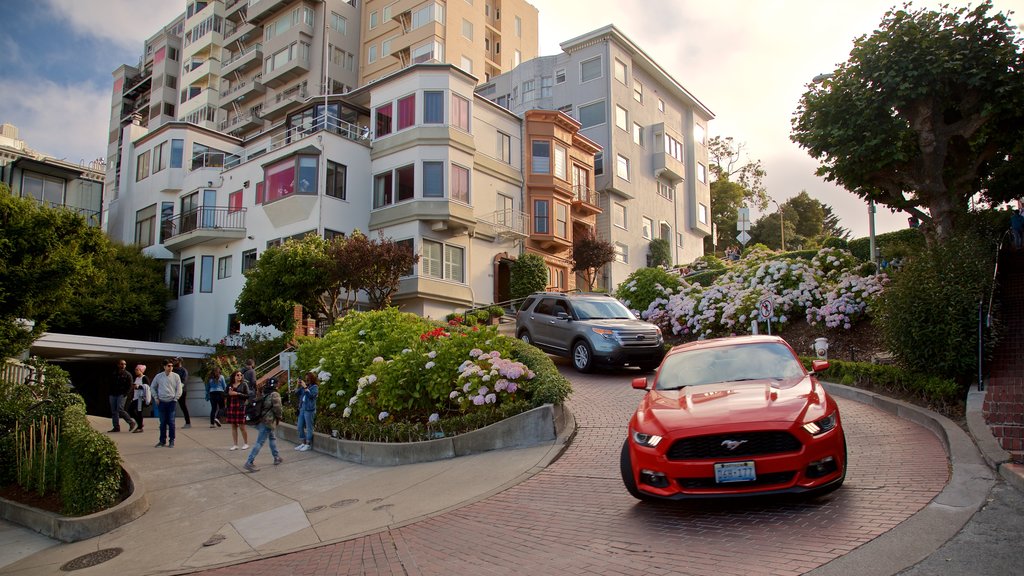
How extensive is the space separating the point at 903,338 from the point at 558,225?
2609 cm

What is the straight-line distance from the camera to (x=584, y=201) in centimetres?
3888

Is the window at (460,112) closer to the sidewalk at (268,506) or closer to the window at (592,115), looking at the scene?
the window at (592,115)

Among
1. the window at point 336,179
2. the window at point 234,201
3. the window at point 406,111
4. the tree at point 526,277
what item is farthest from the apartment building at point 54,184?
the tree at point 526,277

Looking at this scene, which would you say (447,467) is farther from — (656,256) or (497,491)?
(656,256)

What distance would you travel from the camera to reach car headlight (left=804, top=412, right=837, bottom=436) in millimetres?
5922

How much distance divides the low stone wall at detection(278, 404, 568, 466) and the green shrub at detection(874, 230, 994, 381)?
18.4 feet

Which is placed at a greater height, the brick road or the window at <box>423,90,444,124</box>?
the window at <box>423,90,444,124</box>

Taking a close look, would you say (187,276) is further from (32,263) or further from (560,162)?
(32,263)

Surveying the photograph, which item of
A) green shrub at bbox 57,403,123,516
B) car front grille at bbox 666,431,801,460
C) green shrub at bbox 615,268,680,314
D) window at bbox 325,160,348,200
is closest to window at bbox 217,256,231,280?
window at bbox 325,160,348,200

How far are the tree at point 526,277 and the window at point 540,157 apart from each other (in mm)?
5244

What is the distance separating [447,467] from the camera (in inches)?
411

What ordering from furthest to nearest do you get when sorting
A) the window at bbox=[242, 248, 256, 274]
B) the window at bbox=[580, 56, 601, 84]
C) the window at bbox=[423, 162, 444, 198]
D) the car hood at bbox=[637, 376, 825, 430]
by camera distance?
the window at bbox=[580, 56, 601, 84], the window at bbox=[242, 248, 256, 274], the window at bbox=[423, 162, 444, 198], the car hood at bbox=[637, 376, 825, 430]

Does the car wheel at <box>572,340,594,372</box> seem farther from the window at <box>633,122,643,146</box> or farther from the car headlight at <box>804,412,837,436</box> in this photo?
the window at <box>633,122,643,146</box>

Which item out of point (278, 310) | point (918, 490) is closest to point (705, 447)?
point (918, 490)
